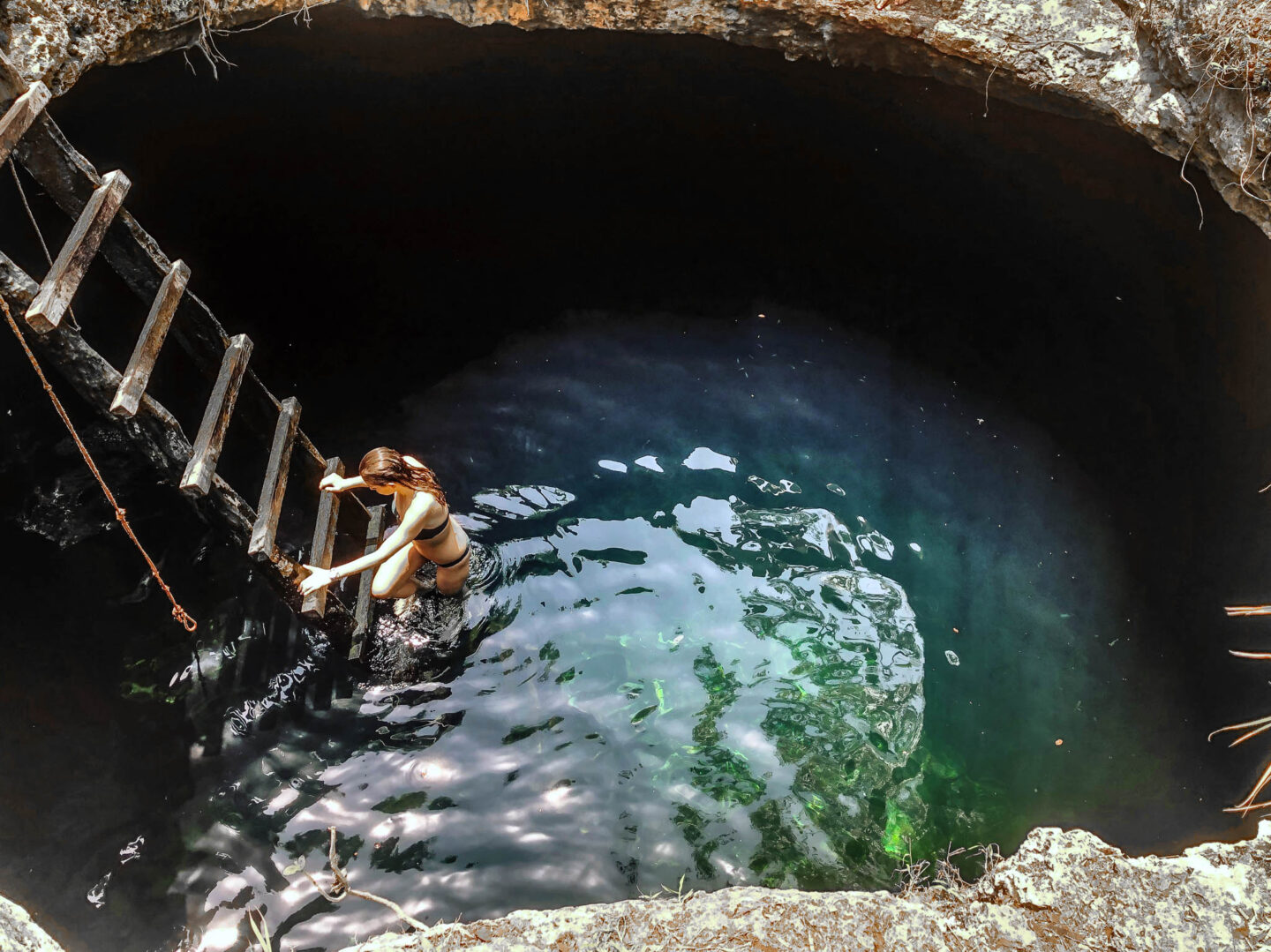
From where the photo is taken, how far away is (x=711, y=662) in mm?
3945

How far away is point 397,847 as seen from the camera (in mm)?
3295

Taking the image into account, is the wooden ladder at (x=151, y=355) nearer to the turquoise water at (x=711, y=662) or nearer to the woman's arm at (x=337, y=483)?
the woman's arm at (x=337, y=483)

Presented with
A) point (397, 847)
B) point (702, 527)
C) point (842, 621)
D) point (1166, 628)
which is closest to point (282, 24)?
point (702, 527)

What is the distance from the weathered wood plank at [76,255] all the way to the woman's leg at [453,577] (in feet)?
6.18

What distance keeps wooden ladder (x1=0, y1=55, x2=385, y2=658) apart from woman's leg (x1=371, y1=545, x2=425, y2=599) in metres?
0.18

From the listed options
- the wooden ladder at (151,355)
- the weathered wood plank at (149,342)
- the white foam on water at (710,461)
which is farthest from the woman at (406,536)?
the white foam on water at (710,461)

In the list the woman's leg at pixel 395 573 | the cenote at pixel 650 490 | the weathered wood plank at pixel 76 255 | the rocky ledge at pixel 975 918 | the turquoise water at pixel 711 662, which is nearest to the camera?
the rocky ledge at pixel 975 918

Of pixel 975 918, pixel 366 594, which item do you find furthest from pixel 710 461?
pixel 975 918

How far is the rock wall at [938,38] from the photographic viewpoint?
115 inches

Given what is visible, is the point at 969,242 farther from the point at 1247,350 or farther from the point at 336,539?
the point at 336,539

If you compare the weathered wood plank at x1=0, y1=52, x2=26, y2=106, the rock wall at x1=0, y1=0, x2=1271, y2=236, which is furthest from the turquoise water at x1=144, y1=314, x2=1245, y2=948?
the weathered wood plank at x1=0, y1=52, x2=26, y2=106

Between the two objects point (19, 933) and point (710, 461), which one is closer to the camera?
point (19, 933)

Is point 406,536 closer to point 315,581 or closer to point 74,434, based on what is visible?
point 315,581

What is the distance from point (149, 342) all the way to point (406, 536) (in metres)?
1.21
